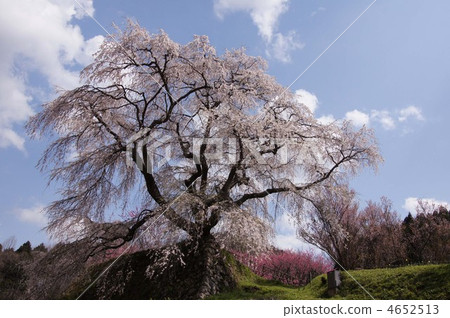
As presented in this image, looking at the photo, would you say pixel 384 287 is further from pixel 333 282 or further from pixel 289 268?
pixel 289 268

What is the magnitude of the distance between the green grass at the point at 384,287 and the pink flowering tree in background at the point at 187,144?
64.3 inches

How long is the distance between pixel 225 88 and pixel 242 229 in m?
4.30

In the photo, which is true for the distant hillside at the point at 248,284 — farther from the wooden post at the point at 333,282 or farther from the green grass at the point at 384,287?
the wooden post at the point at 333,282

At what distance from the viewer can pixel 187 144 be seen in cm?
1220

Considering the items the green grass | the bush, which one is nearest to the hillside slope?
the green grass

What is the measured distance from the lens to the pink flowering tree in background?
10594mm

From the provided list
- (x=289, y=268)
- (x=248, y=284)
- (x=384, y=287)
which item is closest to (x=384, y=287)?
(x=384, y=287)

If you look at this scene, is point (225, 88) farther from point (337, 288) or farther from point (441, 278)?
point (441, 278)

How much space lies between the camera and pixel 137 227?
10.9m

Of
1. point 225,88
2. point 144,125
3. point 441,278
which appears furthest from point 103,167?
point 441,278

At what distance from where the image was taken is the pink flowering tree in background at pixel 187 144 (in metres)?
10.6

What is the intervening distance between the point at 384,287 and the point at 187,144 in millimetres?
6755

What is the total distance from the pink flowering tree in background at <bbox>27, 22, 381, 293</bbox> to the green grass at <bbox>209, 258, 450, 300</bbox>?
5.36 ft

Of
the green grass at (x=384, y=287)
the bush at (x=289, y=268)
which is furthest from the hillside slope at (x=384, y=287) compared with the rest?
the bush at (x=289, y=268)
